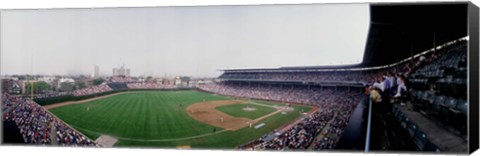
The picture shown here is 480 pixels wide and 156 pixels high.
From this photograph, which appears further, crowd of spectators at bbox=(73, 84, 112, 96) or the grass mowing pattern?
crowd of spectators at bbox=(73, 84, 112, 96)

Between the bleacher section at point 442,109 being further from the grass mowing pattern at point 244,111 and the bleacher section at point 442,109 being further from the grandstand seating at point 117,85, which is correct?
the grandstand seating at point 117,85

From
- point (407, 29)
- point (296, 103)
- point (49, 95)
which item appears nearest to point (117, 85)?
point (49, 95)

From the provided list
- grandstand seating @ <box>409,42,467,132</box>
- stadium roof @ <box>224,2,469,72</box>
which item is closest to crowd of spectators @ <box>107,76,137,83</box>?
stadium roof @ <box>224,2,469,72</box>

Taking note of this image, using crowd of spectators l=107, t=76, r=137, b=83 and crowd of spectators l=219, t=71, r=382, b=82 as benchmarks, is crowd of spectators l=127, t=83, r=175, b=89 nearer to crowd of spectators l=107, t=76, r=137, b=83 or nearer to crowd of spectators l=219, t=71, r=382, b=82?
crowd of spectators l=107, t=76, r=137, b=83

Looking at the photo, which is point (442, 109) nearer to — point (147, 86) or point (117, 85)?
point (147, 86)

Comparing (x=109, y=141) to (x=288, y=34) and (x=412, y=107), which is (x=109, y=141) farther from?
(x=412, y=107)

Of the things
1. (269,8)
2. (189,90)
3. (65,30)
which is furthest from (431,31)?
(65,30)
